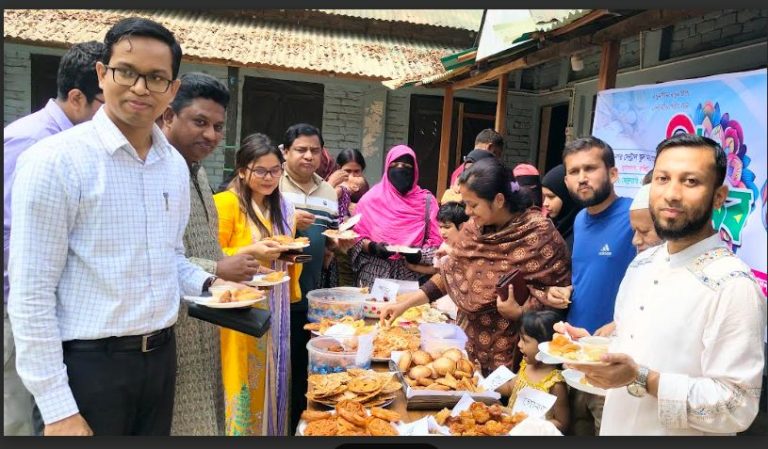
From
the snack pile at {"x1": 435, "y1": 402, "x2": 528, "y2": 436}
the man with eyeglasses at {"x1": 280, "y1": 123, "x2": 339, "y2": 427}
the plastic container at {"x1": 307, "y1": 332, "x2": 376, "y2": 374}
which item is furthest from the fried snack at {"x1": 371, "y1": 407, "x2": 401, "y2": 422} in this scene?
the man with eyeglasses at {"x1": 280, "y1": 123, "x2": 339, "y2": 427}

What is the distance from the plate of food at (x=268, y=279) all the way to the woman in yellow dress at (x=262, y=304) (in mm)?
173

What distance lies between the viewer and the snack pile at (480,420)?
151cm

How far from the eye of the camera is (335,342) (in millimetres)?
2102

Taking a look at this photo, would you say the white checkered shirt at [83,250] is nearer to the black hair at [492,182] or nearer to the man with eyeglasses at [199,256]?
the man with eyeglasses at [199,256]

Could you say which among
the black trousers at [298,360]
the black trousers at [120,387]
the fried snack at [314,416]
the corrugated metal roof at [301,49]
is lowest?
the black trousers at [298,360]

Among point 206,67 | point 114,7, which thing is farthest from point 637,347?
point 206,67

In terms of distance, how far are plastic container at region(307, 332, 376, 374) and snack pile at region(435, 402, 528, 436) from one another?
1.52ft

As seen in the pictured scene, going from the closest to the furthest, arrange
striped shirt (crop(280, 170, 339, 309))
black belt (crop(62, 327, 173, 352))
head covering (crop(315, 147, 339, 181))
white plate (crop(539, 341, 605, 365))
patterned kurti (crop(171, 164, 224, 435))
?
white plate (crop(539, 341, 605, 365)), black belt (crop(62, 327, 173, 352)), patterned kurti (crop(171, 164, 224, 435)), striped shirt (crop(280, 170, 339, 309)), head covering (crop(315, 147, 339, 181))

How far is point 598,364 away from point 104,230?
1.12 m

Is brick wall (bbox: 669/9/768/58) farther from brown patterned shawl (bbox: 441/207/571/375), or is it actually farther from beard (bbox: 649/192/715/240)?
beard (bbox: 649/192/715/240)

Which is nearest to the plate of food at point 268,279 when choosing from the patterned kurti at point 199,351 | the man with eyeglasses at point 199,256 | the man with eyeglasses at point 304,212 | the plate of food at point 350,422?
the man with eyeglasses at point 199,256

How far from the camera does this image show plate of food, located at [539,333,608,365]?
1135 mm

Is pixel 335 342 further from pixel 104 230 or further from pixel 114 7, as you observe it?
pixel 114 7

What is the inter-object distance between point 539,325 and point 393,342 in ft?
2.03
